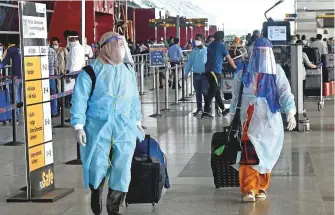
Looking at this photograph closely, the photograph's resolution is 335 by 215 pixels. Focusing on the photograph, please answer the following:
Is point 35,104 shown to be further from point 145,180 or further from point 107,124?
point 107,124

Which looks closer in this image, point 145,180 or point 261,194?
point 145,180

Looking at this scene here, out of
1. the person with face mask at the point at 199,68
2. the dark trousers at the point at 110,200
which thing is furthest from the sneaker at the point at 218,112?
the dark trousers at the point at 110,200

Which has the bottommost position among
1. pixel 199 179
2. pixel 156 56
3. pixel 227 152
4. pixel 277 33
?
pixel 199 179

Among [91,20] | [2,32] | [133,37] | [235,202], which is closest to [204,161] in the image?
[235,202]

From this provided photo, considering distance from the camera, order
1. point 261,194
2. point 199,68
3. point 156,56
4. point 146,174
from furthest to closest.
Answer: point 156,56, point 199,68, point 261,194, point 146,174

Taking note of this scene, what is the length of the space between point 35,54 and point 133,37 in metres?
38.0

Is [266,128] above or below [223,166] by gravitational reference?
above

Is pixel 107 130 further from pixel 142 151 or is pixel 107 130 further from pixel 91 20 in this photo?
pixel 91 20

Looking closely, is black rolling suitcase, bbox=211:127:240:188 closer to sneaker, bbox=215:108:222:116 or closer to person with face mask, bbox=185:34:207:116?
person with face mask, bbox=185:34:207:116

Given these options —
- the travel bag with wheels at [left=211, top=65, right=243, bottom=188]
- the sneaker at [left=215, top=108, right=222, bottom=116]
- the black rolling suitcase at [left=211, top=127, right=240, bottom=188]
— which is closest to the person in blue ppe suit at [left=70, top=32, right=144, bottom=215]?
the travel bag with wheels at [left=211, top=65, right=243, bottom=188]

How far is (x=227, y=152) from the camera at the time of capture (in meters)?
8.52

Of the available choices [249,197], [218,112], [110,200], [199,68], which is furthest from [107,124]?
[218,112]

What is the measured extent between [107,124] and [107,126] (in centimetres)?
2

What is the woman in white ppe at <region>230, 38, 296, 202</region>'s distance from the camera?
26.7 ft
